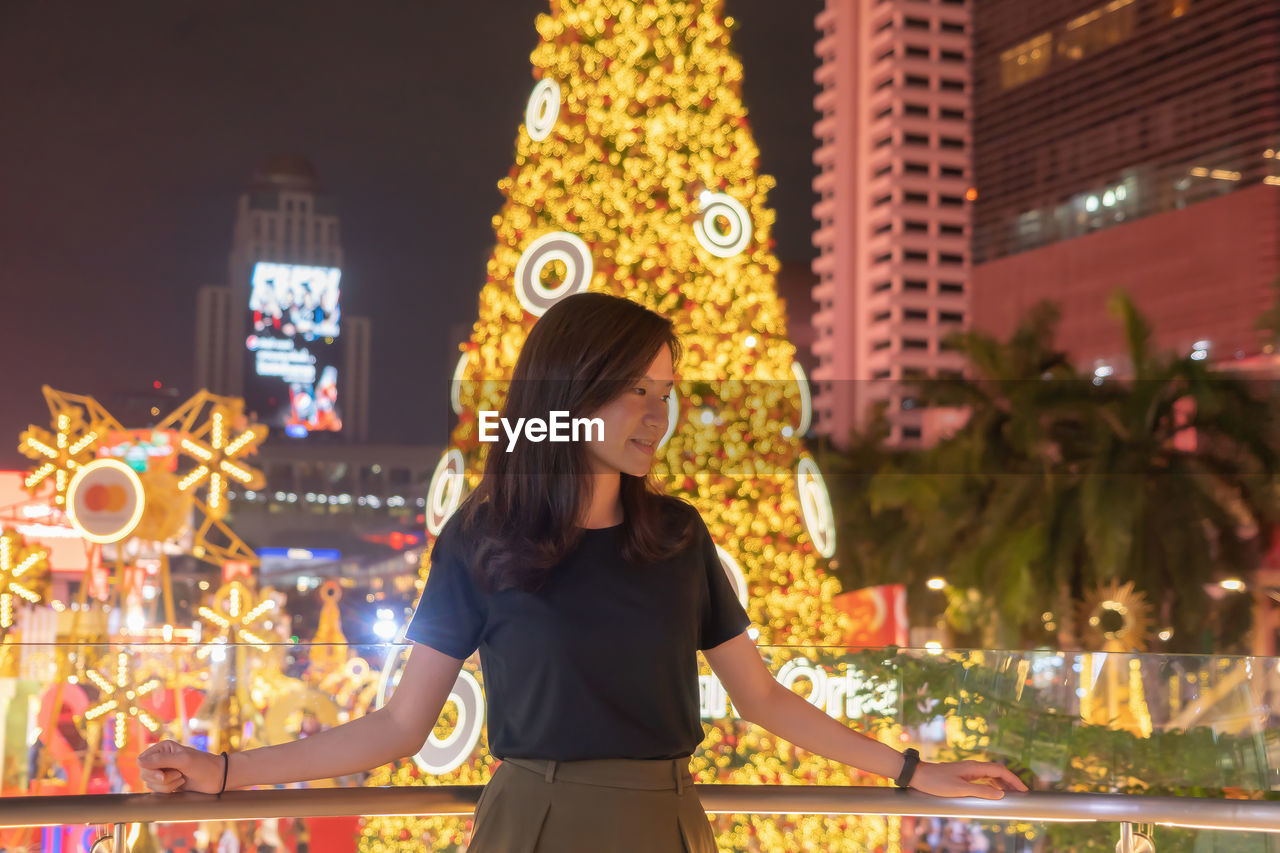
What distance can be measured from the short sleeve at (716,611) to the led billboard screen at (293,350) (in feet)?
248

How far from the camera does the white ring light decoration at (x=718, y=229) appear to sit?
5078mm

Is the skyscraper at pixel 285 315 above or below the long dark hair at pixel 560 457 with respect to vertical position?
above

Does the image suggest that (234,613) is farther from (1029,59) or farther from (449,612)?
(1029,59)

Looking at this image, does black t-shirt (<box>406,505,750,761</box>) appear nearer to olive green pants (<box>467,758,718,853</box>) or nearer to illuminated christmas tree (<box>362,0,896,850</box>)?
olive green pants (<box>467,758,718,853</box>)

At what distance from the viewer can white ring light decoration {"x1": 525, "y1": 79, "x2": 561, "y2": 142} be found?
5.09 metres

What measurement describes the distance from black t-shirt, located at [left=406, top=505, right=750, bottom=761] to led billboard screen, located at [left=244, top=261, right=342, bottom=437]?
7547 centimetres

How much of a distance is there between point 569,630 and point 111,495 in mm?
8421

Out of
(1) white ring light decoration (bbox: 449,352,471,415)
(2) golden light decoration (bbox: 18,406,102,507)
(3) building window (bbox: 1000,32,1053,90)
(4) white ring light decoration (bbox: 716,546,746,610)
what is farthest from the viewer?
(3) building window (bbox: 1000,32,1053,90)

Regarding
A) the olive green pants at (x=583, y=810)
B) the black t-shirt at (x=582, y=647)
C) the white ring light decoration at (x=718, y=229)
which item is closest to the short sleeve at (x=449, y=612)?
the black t-shirt at (x=582, y=647)

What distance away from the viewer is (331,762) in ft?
5.47

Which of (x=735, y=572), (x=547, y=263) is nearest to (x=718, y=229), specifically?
(x=547, y=263)

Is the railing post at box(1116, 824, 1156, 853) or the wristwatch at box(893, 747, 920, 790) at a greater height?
the wristwatch at box(893, 747, 920, 790)

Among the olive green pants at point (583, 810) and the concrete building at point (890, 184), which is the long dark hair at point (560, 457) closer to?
the olive green pants at point (583, 810)

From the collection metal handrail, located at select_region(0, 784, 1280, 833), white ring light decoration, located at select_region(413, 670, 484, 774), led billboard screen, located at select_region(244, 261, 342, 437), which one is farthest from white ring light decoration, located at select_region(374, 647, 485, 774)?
led billboard screen, located at select_region(244, 261, 342, 437)
